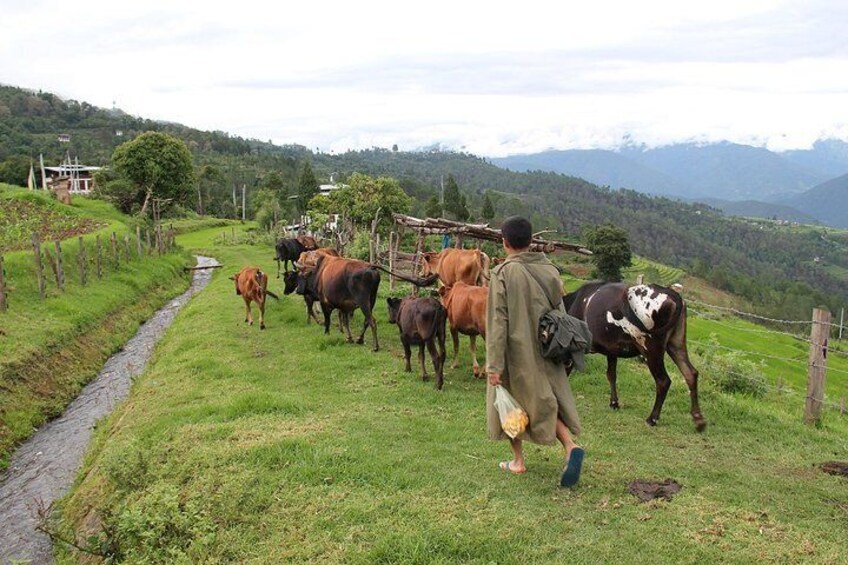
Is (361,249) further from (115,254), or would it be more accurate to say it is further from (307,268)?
(115,254)

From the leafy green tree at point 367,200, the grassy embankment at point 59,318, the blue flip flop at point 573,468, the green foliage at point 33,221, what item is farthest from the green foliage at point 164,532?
the leafy green tree at point 367,200

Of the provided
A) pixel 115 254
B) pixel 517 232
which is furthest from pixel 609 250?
pixel 517 232

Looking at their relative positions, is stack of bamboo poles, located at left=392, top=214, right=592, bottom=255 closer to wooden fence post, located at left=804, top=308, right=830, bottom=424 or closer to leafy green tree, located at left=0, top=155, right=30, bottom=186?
wooden fence post, located at left=804, top=308, right=830, bottom=424

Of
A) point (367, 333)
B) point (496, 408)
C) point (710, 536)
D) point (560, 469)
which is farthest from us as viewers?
point (367, 333)

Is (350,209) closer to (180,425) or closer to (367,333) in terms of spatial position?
(367,333)

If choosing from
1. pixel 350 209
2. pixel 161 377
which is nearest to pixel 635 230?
pixel 350 209

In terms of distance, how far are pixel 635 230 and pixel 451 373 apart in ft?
422

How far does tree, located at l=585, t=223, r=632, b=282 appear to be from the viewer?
56.7 metres

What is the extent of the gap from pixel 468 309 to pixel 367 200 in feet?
82.6

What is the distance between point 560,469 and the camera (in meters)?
6.87

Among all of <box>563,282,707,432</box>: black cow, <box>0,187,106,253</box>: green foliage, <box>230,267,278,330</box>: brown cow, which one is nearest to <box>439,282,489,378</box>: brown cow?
<box>563,282,707,432</box>: black cow

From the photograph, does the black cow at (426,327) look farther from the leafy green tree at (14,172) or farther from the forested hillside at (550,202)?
the leafy green tree at (14,172)

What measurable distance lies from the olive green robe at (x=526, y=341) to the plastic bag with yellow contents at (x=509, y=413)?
8 cm

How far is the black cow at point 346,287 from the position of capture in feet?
43.5
